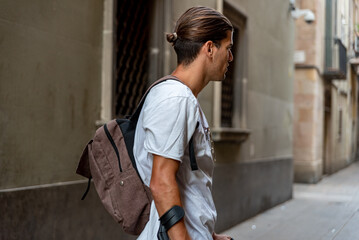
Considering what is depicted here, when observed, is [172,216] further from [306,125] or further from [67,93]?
[306,125]

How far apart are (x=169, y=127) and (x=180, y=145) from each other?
6cm

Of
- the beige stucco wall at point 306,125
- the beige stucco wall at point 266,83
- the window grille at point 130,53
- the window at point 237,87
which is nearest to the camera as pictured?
the window grille at point 130,53

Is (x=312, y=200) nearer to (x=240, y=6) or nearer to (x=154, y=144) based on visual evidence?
(x=240, y=6)

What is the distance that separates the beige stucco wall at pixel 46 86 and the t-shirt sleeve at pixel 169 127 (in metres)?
2.70

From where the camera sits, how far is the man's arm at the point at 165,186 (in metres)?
1.71

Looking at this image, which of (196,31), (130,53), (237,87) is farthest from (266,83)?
(196,31)

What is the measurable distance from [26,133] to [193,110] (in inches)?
116

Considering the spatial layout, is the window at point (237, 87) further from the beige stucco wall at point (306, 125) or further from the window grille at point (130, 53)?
the beige stucco wall at point (306, 125)

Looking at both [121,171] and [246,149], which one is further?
[246,149]

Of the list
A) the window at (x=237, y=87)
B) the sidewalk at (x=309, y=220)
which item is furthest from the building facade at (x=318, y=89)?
the window at (x=237, y=87)

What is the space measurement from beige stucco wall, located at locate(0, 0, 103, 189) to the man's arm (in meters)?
2.73

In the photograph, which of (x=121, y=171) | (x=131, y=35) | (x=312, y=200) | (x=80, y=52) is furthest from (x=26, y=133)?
(x=312, y=200)

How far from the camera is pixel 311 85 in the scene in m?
18.3

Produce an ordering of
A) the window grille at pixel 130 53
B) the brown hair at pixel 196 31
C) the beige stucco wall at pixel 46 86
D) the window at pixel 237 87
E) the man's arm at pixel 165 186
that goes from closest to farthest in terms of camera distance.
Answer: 1. the man's arm at pixel 165 186
2. the brown hair at pixel 196 31
3. the beige stucco wall at pixel 46 86
4. the window grille at pixel 130 53
5. the window at pixel 237 87
